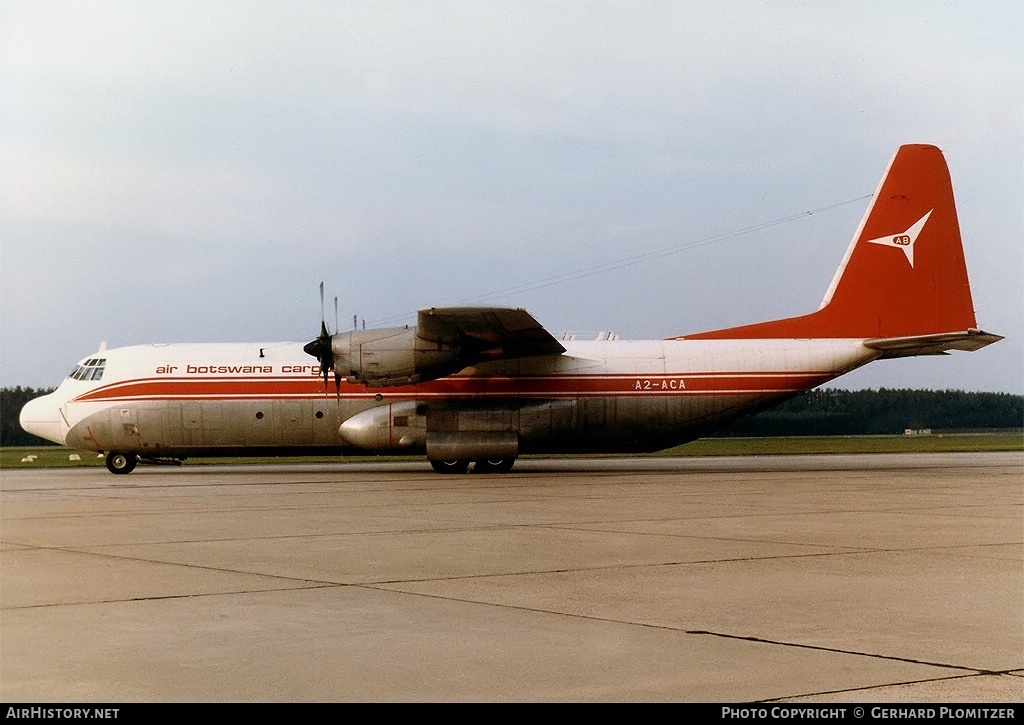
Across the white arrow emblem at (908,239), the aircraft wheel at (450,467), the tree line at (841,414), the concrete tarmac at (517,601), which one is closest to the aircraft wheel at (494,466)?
the aircraft wheel at (450,467)

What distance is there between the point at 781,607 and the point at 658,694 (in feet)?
9.27

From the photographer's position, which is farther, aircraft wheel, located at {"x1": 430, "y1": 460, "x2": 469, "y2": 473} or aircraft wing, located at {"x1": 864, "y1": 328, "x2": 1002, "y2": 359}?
aircraft wheel, located at {"x1": 430, "y1": 460, "x2": 469, "y2": 473}

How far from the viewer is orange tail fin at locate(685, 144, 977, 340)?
28516mm

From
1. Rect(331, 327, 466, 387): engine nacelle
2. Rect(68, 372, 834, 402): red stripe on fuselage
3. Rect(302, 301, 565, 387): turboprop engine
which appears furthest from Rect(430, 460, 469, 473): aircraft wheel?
Rect(331, 327, 466, 387): engine nacelle

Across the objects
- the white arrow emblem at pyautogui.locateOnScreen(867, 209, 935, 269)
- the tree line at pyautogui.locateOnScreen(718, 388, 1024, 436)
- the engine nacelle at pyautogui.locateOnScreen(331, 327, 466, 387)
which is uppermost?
the white arrow emblem at pyautogui.locateOnScreen(867, 209, 935, 269)

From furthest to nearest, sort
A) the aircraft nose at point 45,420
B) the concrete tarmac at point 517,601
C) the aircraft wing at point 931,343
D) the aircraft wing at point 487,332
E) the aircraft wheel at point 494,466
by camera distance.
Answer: the aircraft nose at point 45,420 → the aircraft wheel at point 494,466 → the aircraft wing at point 931,343 → the aircraft wing at point 487,332 → the concrete tarmac at point 517,601

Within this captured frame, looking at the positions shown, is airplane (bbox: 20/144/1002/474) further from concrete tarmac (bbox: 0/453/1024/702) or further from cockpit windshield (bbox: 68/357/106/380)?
concrete tarmac (bbox: 0/453/1024/702)

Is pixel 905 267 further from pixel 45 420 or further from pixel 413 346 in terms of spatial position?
pixel 45 420

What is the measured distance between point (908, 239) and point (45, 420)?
944 inches

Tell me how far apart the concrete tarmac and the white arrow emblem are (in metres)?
12.2

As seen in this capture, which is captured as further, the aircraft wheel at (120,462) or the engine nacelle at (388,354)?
the aircraft wheel at (120,462)

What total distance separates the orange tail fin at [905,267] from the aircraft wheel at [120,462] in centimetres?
1833

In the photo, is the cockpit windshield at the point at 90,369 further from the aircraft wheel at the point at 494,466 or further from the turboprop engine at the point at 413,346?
the aircraft wheel at the point at 494,466

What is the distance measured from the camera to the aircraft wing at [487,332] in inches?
1005
